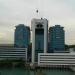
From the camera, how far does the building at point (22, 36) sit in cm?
4538

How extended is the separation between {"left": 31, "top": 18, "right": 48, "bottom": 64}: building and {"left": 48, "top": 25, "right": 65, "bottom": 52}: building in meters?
3.64

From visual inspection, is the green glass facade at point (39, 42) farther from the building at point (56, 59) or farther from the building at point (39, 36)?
the building at point (56, 59)

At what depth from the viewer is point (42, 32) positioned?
41.0 metres

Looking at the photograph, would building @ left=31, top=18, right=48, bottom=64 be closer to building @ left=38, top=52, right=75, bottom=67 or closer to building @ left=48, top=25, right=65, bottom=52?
building @ left=38, top=52, right=75, bottom=67

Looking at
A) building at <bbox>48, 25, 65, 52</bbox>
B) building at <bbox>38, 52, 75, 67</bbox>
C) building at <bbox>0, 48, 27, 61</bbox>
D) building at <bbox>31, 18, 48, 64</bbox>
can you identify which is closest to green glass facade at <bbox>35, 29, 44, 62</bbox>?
building at <bbox>31, 18, 48, 64</bbox>

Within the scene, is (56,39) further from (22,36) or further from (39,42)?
(22,36)

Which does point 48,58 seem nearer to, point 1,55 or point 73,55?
point 73,55

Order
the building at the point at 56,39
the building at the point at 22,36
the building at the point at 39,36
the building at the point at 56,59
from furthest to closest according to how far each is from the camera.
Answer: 1. the building at the point at 22,36
2. the building at the point at 56,39
3. the building at the point at 39,36
4. the building at the point at 56,59

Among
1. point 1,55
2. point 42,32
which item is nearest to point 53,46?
point 42,32

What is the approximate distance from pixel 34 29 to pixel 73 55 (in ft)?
22.2

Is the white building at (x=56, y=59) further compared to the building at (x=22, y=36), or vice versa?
the building at (x=22, y=36)

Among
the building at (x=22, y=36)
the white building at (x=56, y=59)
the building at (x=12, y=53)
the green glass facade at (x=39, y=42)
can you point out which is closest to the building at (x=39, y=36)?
the green glass facade at (x=39, y=42)

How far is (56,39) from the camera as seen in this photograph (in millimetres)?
44125

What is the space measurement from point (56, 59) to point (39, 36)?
4.63 metres
